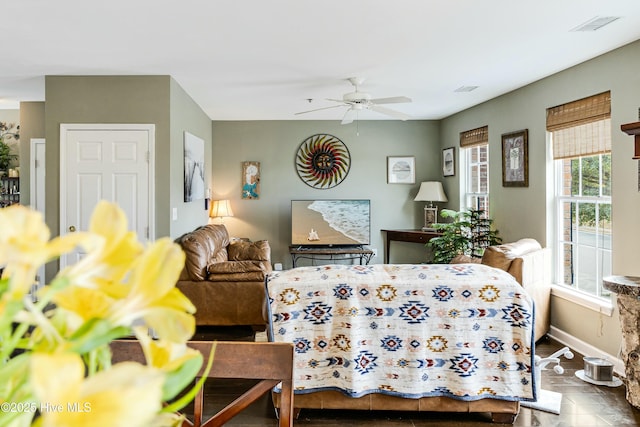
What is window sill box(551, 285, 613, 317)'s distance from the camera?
3861 millimetres

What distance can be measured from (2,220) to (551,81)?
508 cm

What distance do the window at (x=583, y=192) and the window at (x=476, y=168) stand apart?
1588 millimetres

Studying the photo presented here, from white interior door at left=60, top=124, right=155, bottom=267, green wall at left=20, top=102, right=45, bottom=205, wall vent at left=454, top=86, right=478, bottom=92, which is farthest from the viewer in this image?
green wall at left=20, top=102, right=45, bottom=205

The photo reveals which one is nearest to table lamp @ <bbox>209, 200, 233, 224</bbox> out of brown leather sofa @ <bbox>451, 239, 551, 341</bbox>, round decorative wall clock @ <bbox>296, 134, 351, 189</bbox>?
round decorative wall clock @ <bbox>296, 134, 351, 189</bbox>

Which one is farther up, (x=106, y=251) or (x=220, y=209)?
(x=220, y=209)

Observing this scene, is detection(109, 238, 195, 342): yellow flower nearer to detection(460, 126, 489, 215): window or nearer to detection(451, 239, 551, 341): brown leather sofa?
detection(451, 239, 551, 341): brown leather sofa

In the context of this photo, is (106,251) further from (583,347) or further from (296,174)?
(296,174)

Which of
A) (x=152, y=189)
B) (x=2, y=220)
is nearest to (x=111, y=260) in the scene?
(x=2, y=220)

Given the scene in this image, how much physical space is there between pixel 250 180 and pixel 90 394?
7331 mm

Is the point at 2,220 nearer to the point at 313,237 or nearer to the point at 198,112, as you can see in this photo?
the point at 198,112

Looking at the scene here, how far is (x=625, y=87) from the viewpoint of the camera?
11.9 ft

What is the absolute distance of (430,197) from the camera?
725 cm

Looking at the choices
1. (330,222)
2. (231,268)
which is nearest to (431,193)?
(330,222)

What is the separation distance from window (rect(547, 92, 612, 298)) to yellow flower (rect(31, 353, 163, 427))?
4.37 m
